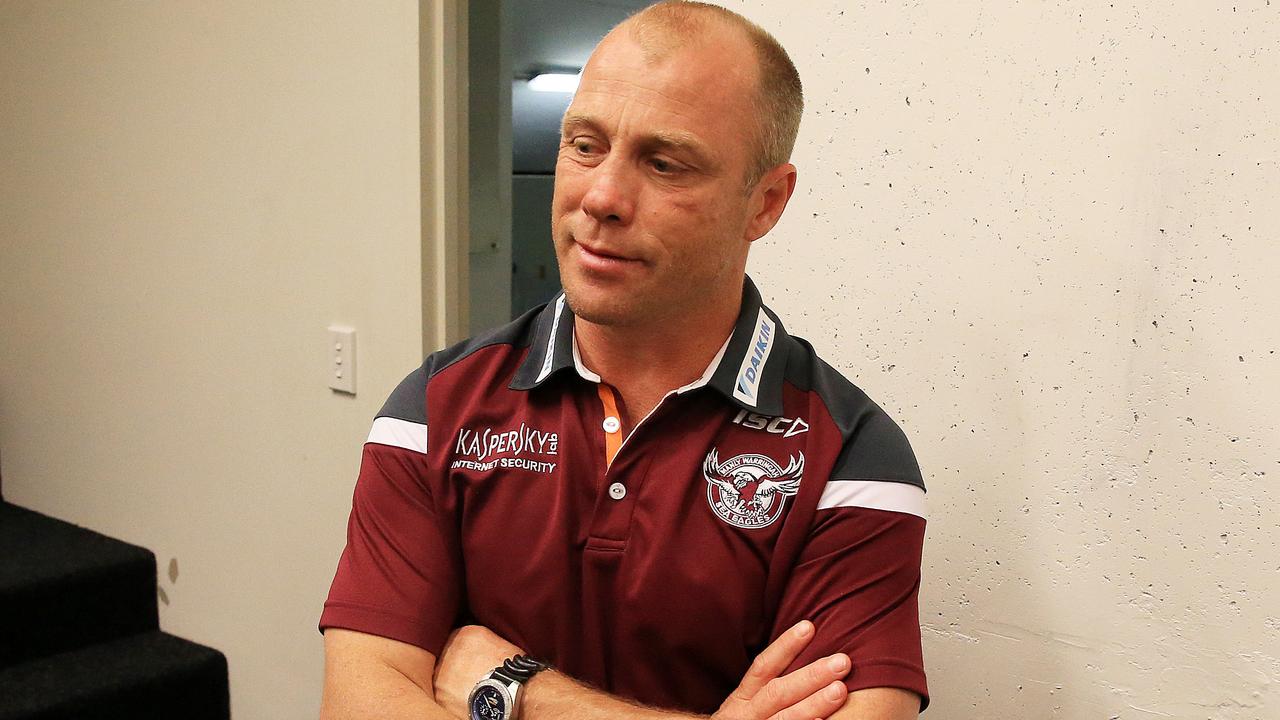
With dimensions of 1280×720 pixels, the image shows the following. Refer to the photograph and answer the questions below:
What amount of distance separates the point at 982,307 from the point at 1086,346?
15 centimetres

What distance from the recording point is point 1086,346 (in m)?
1.44

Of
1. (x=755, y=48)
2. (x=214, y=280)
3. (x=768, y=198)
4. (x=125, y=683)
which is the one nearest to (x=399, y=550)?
(x=768, y=198)

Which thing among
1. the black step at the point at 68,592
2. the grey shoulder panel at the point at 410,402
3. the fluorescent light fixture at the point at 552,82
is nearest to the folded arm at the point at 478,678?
the grey shoulder panel at the point at 410,402

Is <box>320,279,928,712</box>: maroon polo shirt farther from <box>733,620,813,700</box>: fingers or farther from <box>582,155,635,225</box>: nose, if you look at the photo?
<box>582,155,635,225</box>: nose

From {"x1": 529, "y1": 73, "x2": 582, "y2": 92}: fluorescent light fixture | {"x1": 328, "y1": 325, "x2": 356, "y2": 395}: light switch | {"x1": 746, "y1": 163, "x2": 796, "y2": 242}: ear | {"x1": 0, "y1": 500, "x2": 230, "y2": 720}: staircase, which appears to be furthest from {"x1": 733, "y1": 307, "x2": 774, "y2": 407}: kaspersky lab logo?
{"x1": 529, "y1": 73, "x2": 582, "y2": 92}: fluorescent light fixture

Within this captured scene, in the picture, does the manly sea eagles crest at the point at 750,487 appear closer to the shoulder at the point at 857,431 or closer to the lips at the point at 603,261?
the shoulder at the point at 857,431

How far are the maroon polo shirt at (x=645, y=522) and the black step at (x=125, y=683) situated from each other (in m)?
1.71

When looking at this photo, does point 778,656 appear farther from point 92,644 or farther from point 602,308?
point 92,644

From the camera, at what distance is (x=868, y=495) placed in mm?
1156

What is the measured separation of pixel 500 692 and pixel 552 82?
9.77 feet

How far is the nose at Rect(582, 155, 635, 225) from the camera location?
114 cm

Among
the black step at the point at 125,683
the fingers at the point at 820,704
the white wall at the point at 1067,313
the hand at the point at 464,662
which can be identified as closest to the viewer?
the fingers at the point at 820,704

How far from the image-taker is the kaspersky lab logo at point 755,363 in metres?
1.22

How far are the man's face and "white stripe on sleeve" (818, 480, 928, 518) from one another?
269 millimetres
